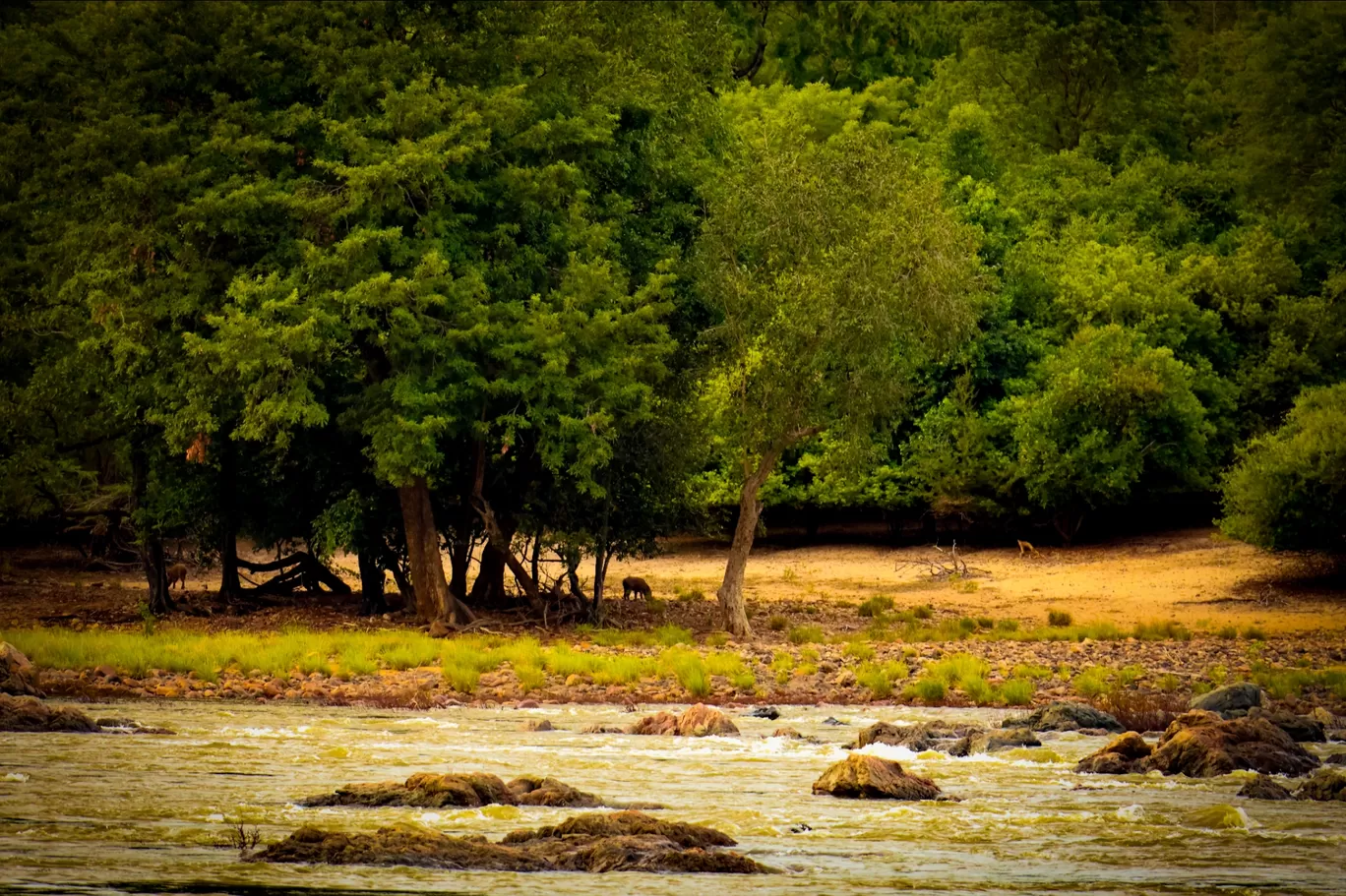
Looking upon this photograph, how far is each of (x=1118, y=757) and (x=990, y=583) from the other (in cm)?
2783

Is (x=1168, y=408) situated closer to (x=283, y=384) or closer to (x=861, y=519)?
(x=861, y=519)

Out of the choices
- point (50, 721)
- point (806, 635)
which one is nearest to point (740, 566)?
point (806, 635)

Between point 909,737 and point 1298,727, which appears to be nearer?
point 909,737

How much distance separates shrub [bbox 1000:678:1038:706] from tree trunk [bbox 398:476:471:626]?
11.9m

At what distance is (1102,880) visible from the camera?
13266 mm

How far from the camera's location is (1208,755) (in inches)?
746

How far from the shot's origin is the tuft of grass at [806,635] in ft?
110

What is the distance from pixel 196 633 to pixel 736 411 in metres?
10.9

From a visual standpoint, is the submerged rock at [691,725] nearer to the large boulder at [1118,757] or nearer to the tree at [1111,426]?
the large boulder at [1118,757]

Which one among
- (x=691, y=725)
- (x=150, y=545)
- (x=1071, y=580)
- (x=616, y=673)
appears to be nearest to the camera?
(x=691, y=725)

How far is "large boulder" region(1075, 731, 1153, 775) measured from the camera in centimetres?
1903

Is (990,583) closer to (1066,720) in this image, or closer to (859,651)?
(859,651)

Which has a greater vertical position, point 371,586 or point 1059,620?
point 371,586

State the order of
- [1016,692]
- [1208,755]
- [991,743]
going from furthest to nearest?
[1016,692] < [991,743] < [1208,755]
